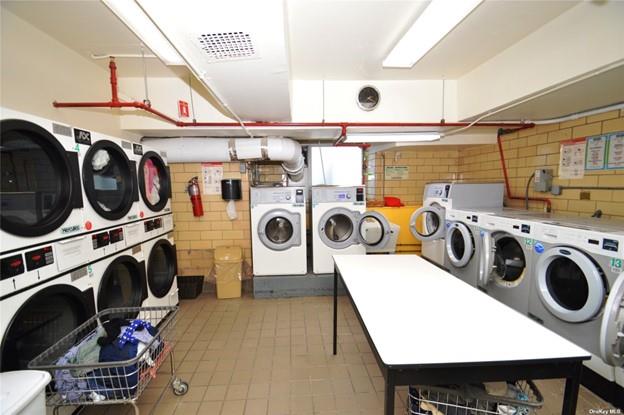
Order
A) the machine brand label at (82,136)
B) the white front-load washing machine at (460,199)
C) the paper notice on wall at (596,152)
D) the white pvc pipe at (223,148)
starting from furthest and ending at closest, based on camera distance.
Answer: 1. the white front-load washing machine at (460,199)
2. the white pvc pipe at (223,148)
3. the paper notice on wall at (596,152)
4. the machine brand label at (82,136)

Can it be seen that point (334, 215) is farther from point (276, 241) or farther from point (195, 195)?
point (195, 195)

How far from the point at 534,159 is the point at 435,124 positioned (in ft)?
4.04

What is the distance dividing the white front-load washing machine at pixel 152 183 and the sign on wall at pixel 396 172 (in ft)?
10.9

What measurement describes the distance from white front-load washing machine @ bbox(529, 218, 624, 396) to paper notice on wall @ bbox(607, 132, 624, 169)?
2.35ft

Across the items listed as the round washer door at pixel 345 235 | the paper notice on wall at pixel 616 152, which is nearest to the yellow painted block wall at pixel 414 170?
the round washer door at pixel 345 235

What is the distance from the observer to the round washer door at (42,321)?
1.27m

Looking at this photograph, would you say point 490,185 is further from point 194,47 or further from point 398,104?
point 194,47

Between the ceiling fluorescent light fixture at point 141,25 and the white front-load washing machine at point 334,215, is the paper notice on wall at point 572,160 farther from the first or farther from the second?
the ceiling fluorescent light fixture at point 141,25

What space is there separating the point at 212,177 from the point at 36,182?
6.76 feet

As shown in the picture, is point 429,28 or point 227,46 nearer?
point 227,46

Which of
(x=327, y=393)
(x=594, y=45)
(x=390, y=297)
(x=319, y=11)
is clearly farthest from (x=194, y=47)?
(x=594, y=45)

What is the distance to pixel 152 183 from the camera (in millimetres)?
2711

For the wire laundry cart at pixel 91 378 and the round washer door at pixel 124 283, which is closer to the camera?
the wire laundry cart at pixel 91 378

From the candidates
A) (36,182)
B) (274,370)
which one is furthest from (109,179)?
(274,370)
